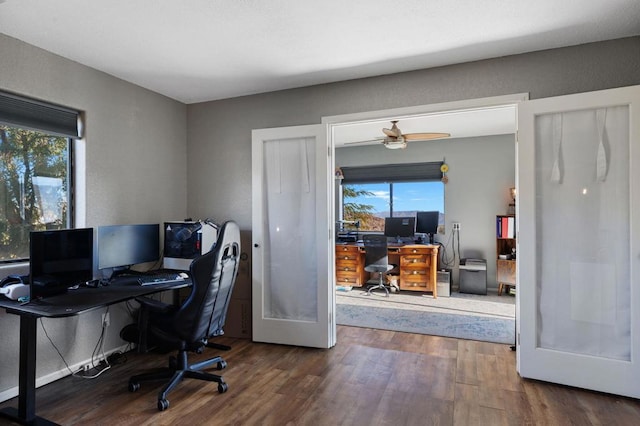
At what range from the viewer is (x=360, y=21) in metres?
2.31

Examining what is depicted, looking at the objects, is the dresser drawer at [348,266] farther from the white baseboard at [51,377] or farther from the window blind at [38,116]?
the window blind at [38,116]

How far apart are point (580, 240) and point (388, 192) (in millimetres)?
3961

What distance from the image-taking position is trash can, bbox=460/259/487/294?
538 cm

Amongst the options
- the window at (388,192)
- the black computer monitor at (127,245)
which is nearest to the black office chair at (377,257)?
the window at (388,192)

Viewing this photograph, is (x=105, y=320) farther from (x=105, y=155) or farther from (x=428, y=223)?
(x=428, y=223)

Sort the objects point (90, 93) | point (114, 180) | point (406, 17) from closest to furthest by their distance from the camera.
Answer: point (406, 17) < point (90, 93) < point (114, 180)

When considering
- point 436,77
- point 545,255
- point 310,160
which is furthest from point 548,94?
point 310,160

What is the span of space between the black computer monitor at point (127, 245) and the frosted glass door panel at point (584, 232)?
3256 millimetres

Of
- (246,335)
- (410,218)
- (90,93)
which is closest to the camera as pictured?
(90,93)

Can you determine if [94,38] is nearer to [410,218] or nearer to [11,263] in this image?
[11,263]

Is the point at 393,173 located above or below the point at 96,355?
above

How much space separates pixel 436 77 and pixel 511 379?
245 cm

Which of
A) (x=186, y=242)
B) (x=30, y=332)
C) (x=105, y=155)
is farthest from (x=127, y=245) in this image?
(x=30, y=332)

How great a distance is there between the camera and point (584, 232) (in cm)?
257
